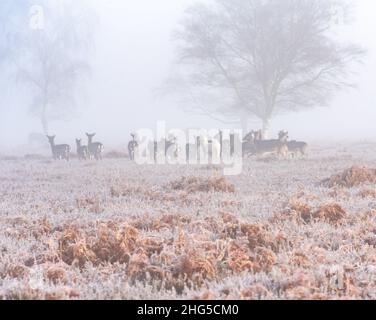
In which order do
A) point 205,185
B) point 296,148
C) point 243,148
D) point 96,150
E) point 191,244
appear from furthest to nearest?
point 96,150 < point 243,148 < point 296,148 < point 205,185 < point 191,244

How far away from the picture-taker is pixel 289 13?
3553 centimetres

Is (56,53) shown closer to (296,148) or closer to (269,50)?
(269,50)

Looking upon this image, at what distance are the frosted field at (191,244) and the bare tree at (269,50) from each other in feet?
74.6

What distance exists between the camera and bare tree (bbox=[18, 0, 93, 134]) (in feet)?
162

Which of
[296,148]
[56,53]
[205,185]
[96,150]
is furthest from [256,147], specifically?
[56,53]

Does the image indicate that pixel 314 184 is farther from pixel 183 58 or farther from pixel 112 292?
pixel 183 58

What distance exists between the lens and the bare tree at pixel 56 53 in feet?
162

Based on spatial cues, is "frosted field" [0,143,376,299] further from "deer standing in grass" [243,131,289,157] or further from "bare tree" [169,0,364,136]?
"bare tree" [169,0,364,136]

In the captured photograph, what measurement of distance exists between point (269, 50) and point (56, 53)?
22.8 m

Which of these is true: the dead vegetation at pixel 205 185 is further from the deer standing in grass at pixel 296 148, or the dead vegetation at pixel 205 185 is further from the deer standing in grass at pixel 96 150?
the deer standing in grass at pixel 96 150

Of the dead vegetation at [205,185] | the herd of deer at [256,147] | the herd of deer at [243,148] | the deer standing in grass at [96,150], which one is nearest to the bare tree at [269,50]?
the herd of deer at [243,148]

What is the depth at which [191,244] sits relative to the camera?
24.5ft

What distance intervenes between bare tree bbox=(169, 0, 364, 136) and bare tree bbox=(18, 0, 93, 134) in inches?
595

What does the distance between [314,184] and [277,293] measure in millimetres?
9007
